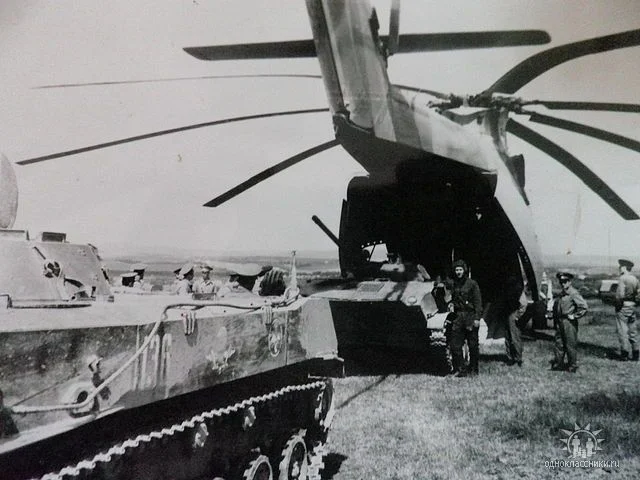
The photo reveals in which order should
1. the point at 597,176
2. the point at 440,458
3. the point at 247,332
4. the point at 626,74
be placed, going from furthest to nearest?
1. the point at 597,176
2. the point at 626,74
3. the point at 440,458
4. the point at 247,332

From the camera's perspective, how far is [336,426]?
5949 millimetres

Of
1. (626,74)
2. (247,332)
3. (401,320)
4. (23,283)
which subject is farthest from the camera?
(401,320)

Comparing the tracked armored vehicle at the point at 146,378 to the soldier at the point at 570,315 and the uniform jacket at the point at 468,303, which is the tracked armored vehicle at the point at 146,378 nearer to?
the uniform jacket at the point at 468,303

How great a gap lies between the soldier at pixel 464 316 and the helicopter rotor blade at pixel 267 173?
2498 millimetres

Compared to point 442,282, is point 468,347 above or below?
below

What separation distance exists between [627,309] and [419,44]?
19.5 ft

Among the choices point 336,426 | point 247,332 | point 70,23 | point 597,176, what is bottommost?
point 336,426

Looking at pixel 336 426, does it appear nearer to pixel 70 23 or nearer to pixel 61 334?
pixel 61 334

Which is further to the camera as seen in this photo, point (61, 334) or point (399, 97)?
point (399, 97)

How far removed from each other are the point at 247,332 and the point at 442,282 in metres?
5.85

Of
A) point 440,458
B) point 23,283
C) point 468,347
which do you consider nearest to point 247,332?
point 23,283

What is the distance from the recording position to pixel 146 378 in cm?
293

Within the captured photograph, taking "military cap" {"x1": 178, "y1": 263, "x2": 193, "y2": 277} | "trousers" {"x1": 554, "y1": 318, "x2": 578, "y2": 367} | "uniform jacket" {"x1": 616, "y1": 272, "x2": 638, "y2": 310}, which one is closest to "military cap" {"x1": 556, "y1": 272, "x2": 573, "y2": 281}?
"trousers" {"x1": 554, "y1": 318, "x2": 578, "y2": 367}

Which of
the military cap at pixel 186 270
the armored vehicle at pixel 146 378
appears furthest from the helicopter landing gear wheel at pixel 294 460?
the military cap at pixel 186 270
